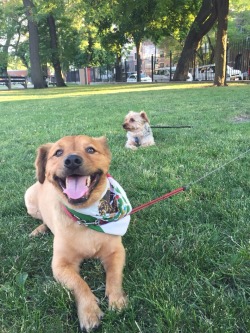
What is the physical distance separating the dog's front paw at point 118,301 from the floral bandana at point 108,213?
1.79 ft

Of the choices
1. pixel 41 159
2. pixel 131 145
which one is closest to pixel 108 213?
pixel 41 159

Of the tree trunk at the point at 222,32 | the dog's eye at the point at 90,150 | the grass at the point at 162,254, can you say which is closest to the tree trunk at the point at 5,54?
the tree trunk at the point at 222,32

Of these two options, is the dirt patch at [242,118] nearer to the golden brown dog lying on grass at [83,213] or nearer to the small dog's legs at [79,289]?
the golden brown dog lying on grass at [83,213]

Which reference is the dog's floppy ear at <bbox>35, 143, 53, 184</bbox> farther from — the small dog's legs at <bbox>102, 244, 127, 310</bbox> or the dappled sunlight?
the dappled sunlight

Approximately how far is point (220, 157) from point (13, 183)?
2.84m

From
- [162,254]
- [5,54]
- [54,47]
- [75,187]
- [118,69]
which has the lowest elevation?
[162,254]

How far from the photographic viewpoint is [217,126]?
7.54 metres

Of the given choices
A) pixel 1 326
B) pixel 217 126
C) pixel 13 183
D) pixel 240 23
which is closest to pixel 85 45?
pixel 240 23

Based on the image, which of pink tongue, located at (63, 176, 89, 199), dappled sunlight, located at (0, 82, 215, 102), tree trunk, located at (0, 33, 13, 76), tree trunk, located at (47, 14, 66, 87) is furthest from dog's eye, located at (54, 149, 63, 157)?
tree trunk, located at (0, 33, 13, 76)

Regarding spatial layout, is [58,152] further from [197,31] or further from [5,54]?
[5,54]

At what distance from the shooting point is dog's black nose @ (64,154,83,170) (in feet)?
8.08

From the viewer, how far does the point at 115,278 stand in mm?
2234

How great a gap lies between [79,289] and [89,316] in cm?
23

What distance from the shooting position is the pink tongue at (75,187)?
250 centimetres
